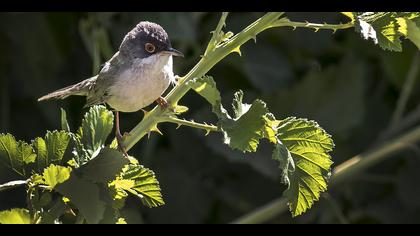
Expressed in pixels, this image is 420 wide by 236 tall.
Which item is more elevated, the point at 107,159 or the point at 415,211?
the point at 107,159

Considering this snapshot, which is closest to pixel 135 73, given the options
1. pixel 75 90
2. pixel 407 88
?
pixel 75 90

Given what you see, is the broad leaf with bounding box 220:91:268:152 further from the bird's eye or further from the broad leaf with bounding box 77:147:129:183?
the bird's eye

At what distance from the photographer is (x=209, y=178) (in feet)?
17.7

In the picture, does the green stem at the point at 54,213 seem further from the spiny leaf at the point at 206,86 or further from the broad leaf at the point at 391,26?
the broad leaf at the point at 391,26

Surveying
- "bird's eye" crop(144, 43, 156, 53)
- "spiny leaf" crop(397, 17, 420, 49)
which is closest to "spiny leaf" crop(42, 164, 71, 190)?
"spiny leaf" crop(397, 17, 420, 49)

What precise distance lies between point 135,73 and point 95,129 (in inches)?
36.9

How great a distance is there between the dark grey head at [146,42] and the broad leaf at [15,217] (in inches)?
53.2

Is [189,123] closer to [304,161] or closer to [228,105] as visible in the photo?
[304,161]

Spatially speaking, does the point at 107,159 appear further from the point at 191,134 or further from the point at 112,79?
the point at 191,134

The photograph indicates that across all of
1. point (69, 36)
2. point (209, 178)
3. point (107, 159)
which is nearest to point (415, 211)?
point (209, 178)

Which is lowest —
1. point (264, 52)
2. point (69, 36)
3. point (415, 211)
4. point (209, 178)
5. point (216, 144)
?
point (415, 211)

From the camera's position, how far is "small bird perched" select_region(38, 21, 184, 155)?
3.36m

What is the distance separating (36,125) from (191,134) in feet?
3.30

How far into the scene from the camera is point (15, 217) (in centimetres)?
224
